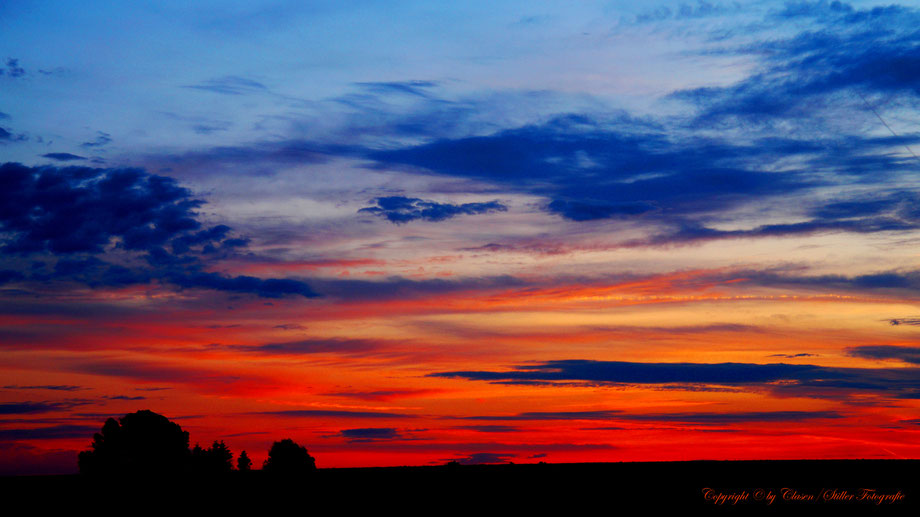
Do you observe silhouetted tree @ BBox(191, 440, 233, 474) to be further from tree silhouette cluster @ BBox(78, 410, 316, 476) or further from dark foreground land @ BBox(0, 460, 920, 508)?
dark foreground land @ BBox(0, 460, 920, 508)

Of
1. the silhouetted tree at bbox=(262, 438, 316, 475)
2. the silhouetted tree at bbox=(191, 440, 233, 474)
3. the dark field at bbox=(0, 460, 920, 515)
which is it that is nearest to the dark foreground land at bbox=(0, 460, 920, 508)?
the dark field at bbox=(0, 460, 920, 515)

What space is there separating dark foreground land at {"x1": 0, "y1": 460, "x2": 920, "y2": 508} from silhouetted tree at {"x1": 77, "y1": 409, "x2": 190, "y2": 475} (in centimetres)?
7232

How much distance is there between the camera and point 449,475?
47219 mm

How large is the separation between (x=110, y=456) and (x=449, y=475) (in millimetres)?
85438

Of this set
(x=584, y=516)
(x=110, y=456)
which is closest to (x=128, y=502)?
(x=584, y=516)

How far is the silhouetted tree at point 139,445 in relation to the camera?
117 meters

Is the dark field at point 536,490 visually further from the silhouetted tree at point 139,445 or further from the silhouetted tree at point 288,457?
the silhouetted tree at point 288,457

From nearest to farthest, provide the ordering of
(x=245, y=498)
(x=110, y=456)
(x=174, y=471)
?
(x=245, y=498), (x=174, y=471), (x=110, y=456)

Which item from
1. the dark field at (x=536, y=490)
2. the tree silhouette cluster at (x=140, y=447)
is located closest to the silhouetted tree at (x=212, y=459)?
the tree silhouette cluster at (x=140, y=447)

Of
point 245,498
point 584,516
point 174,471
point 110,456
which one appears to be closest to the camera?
point 584,516

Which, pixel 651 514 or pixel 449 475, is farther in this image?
pixel 449 475

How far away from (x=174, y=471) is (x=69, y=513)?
71427 mm

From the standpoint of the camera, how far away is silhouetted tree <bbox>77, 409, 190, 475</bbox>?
117188 mm

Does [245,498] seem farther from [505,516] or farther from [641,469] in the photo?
[641,469]
